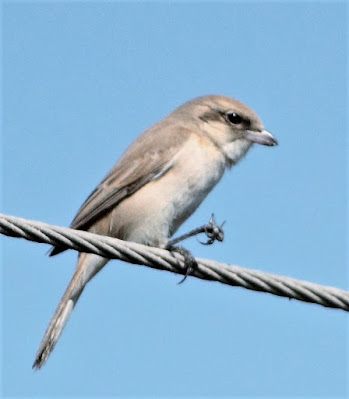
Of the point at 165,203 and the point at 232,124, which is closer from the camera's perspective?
the point at 165,203

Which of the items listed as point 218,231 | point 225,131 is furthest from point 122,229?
point 225,131

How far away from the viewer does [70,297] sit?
7207 millimetres

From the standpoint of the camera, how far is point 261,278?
5105 mm

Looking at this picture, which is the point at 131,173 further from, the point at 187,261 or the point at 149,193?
the point at 187,261

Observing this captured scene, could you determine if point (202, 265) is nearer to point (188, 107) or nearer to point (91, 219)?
point (91, 219)

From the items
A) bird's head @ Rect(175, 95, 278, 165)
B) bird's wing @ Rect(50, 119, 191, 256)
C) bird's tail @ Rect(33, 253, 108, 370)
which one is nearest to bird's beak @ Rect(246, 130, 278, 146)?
bird's head @ Rect(175, 95, 278, 165)

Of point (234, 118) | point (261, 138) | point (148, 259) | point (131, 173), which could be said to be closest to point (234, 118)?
point (234, 118)

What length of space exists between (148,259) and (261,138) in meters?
2.96

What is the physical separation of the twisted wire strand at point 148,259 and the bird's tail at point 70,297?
196cm

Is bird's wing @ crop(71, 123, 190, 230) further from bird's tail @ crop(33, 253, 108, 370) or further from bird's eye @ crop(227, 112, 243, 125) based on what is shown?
bird's eye @ crop(227, 112, 243, 125)

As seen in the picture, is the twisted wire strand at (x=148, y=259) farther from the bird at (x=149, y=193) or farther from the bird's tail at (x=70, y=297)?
the bird's tail at (x=70, y=297)

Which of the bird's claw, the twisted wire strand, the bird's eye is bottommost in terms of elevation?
the twisted wire strand

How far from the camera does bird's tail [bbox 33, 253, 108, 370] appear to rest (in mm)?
6961

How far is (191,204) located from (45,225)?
2.42 m
